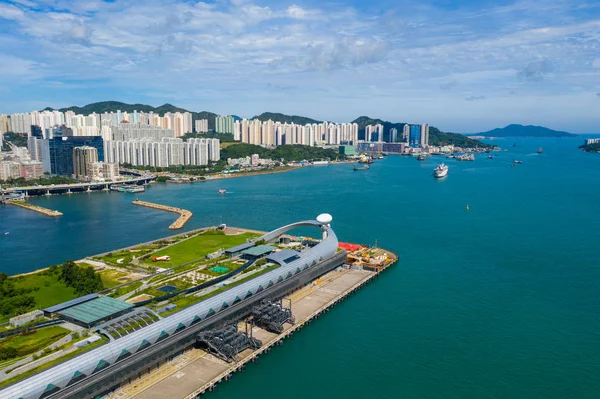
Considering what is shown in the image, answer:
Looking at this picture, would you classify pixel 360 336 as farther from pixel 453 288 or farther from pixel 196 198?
pixel 196 198

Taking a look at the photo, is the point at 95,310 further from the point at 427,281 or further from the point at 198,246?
the point at 427,281

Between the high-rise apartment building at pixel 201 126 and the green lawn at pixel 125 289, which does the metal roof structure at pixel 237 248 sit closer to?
the green lawn at pixel 125 289

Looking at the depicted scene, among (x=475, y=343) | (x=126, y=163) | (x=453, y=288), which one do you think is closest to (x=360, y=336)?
(x=475, y=343)

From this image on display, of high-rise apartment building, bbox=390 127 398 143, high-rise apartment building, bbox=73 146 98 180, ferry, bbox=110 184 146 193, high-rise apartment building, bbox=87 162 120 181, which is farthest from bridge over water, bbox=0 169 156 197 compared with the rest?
high-rise apartment building, bbox=390 127 398 143

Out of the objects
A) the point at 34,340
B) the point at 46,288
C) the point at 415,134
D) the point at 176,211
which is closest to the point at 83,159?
the point at 176,211

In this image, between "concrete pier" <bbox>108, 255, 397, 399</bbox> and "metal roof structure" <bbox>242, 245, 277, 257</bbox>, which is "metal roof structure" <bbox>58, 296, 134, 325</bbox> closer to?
"concrete pier" <bbox>108, 255, 397, 399</bbox>

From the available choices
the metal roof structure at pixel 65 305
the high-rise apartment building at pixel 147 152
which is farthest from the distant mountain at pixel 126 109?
the metal roof structure at pixel 65 305
